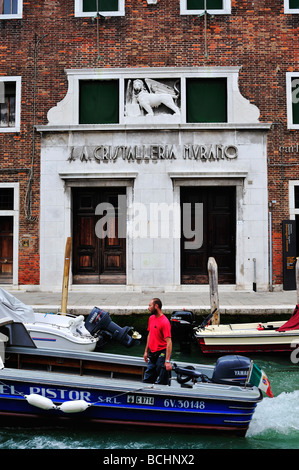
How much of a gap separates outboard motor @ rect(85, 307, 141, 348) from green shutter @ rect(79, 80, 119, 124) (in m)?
7.46

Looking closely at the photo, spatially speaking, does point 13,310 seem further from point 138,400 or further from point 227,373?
point 227,373

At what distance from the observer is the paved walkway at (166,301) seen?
409 inches

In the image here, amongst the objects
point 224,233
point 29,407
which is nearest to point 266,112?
point 224,233

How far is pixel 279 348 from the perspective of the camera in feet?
29.6

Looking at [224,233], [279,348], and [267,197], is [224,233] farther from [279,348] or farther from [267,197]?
[279,348]

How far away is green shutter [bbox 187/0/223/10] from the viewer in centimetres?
1423

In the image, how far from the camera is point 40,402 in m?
5.57

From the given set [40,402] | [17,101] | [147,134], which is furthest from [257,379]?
[17,101]

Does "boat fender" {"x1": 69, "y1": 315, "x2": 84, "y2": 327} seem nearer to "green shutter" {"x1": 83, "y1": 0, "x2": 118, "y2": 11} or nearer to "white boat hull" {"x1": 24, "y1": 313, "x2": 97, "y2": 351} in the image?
"white boat hull" {"x1": 24, "y1": 313, "x2": 97, "y2": 351}

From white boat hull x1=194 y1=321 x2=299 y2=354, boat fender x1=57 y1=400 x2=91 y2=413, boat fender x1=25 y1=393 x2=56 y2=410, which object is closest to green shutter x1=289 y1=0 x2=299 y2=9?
white boat hull x1=194 y1=321 x2=299 y2=354

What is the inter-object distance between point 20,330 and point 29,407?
4.60 ft

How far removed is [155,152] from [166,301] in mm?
4897
